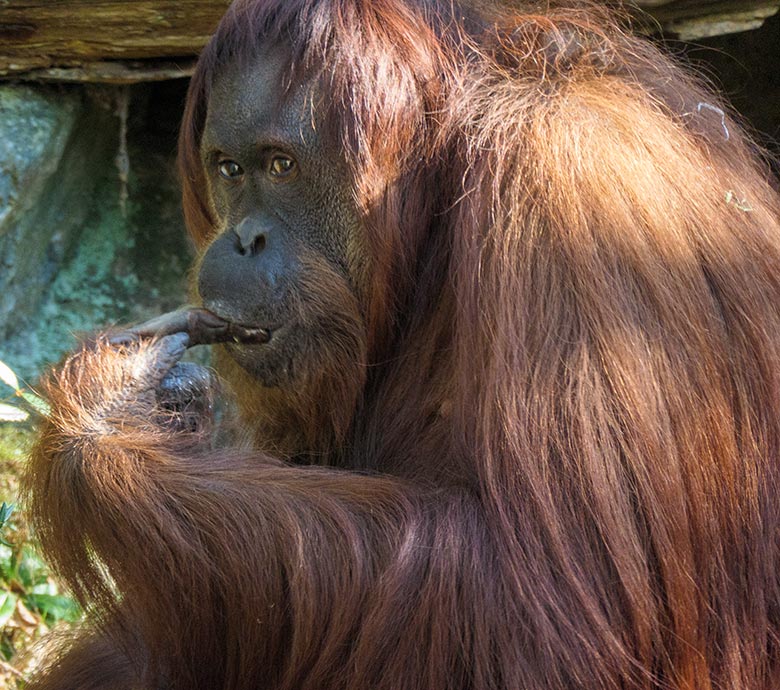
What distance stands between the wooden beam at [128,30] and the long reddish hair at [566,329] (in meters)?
1.05

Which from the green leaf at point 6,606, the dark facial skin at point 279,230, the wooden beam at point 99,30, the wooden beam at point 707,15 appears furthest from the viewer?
the wooden beam at point 99,30

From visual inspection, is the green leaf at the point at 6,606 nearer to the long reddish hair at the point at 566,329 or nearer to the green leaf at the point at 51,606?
the green leaf at the point at 51,606

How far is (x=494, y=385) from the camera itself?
90.8 inches

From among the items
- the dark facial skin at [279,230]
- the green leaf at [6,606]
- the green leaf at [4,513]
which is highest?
the dark facial skin at [279,230]

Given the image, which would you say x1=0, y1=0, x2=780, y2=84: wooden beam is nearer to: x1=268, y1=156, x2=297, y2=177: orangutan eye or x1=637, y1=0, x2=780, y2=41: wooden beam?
x1=637, y1=0, x2=780, y2=41: wooden beam

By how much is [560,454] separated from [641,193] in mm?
630

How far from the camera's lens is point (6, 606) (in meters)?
4.01

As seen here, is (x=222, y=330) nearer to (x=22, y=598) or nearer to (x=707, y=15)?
(x=22, y=598)

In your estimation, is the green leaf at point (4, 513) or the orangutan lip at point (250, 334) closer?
the orangutan lip at point (250, 334)

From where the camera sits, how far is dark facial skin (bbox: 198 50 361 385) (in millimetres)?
2811

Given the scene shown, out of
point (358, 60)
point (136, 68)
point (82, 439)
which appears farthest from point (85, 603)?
point (136, 68)

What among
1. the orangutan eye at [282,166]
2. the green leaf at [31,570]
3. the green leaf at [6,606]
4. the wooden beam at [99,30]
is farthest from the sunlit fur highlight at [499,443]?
the green leaf at [31,570]

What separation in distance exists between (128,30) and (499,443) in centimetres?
266

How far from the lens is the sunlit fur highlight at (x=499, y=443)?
225 centimetres
